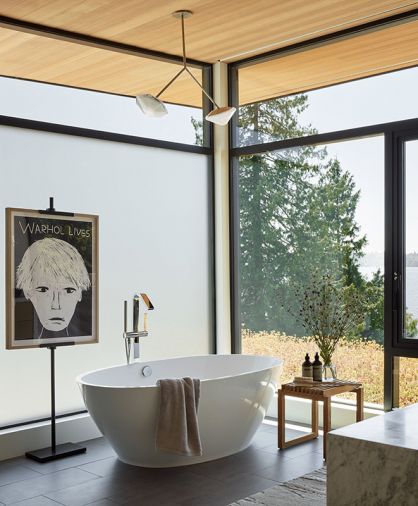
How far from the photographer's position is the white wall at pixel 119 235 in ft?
16.2

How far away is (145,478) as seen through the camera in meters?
4.21

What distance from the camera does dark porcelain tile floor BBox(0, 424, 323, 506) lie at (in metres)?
→ 3.88

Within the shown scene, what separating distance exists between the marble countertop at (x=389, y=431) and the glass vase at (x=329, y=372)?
206 centimetres

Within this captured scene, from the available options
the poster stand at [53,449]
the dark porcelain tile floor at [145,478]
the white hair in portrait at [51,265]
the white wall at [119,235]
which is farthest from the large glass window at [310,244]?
the poster stand at [53,449]

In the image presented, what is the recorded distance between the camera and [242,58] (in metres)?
6.08

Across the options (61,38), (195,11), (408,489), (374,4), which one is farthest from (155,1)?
(408,489)

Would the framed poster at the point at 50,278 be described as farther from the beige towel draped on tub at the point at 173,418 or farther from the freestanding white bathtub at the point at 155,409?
the beige towel draped on tub at the point at 173,418

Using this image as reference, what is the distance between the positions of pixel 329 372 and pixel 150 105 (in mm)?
2259

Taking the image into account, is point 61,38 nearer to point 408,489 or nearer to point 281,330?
point 281,330

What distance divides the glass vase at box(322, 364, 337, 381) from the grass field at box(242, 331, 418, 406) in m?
0.26

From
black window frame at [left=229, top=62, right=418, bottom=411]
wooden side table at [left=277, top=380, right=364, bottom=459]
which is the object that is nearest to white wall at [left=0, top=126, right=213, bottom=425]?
wooden side table at [left=277, top=380, right=364, bottom=459]

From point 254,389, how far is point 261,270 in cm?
157

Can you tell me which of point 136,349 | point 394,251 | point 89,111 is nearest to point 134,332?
point 136,349

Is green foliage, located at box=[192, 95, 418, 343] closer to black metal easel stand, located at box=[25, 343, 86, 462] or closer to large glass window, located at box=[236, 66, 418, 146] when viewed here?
large glass window, located at box=[236, 66, 418, 146]
